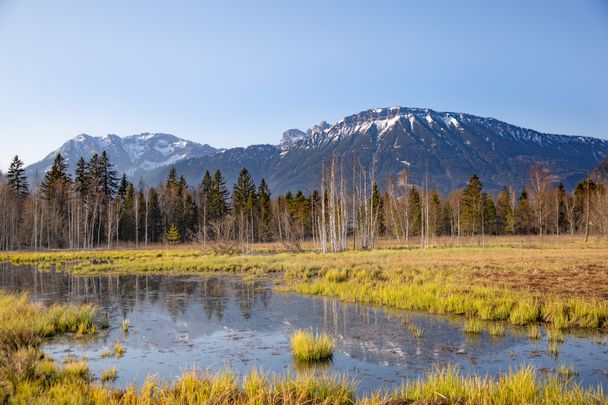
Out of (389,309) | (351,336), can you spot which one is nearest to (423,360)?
(351,336)

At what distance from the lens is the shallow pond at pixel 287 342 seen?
34.1 feet

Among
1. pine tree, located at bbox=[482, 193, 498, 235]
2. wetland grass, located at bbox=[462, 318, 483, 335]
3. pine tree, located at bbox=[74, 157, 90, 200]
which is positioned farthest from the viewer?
pine tree, located at bbox=[482, 193, 498, 235]

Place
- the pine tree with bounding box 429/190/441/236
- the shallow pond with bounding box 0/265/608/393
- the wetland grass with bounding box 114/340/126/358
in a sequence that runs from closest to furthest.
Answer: the shallow pond with bounding box 0/265/608/393
the wetland grass with bounding box 114/340/126/358
the pine tree with bounding box 429/190/441/236

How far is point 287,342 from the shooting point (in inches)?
515

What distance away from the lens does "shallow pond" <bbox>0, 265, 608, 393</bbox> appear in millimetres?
10383

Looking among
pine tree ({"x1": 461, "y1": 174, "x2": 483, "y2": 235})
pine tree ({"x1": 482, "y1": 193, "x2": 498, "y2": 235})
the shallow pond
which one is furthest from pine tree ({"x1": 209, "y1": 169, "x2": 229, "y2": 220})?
the shallow pond

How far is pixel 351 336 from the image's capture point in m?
13.5

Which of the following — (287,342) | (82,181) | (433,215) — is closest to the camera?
(287,342)

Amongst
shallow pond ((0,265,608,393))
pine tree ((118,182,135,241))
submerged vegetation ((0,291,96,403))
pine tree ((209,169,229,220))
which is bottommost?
shallow pond ((0,265,608,393))

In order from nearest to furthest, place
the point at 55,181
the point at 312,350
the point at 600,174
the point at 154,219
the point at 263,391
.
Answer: the point at 263,391 → the point at 312,350 → the point at 55,181 → the point at 154,219 → the point at 600,174

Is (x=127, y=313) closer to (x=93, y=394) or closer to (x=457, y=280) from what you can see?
(x=93, y=394)

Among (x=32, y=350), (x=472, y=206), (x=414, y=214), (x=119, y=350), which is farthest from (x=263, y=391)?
(x=472, y=206)

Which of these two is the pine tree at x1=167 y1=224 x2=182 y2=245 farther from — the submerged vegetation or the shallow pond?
the submerged vegetation

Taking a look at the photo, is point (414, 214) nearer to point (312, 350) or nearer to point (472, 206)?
point (472, 206)
